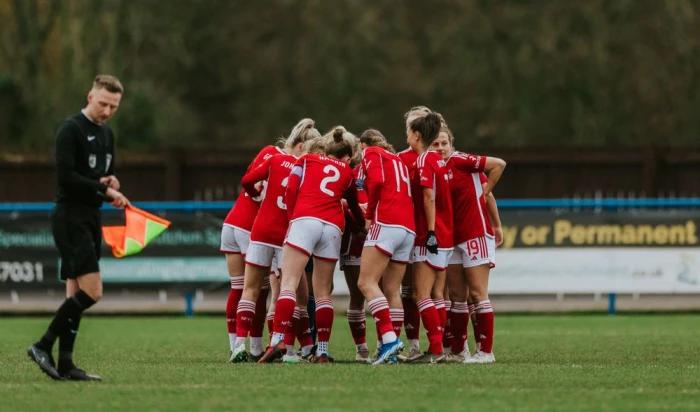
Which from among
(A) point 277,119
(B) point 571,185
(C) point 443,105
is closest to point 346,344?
(B) point 571,185

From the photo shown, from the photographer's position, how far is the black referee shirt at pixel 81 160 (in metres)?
10.0

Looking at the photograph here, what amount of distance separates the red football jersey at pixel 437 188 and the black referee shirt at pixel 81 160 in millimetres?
2675

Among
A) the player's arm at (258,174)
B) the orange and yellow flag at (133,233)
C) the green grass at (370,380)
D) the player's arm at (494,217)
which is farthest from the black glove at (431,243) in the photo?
the orange and yellow flag at (133,233)

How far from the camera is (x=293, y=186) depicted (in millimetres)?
11820

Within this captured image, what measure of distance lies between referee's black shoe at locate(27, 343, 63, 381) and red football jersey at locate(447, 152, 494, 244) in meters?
3.53

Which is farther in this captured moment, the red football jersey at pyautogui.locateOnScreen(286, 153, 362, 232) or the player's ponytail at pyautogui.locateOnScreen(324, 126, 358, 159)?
the player's ponytail at pyautogui.locateOnScreen(324, 126, 358, 159)

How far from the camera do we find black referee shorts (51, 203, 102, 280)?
398 inches

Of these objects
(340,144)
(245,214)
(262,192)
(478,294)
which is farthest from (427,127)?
(245,214)

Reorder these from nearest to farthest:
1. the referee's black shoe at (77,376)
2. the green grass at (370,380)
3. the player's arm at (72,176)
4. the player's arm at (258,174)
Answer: the green grass at (370,380), the player's arm at (72,176), the referee's black shoe at (77,376), the player's arm at (258,174)

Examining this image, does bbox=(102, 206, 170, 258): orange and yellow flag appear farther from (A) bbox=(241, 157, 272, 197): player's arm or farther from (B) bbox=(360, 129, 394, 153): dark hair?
(B) bbox=(360, 129, 394, 153): dark hair

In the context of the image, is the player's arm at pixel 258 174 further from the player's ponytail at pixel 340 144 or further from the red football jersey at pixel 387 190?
the red football jersey at pixel 387 190

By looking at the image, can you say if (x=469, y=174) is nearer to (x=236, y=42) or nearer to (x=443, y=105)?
(x=443, y=105)

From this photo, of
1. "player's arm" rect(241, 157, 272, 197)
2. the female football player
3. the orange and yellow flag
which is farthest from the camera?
"player's arm" rect(241, 157, 272, 197)

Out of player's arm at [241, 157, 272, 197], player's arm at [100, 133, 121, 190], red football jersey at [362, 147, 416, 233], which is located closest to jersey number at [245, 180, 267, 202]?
player's arm at [241, 157, 272, 197]
